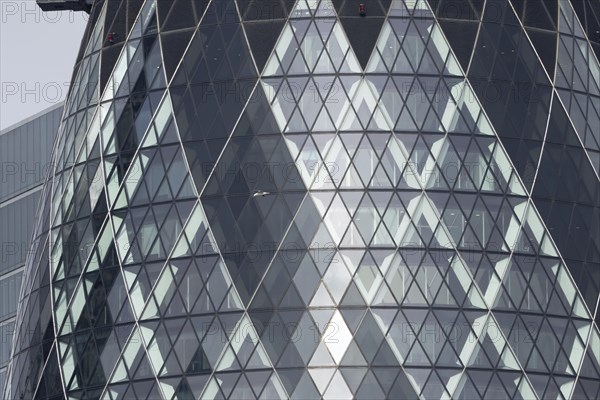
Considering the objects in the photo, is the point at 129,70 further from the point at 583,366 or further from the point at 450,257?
the point at 583,366

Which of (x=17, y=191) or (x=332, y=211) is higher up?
(x=332, y=211)

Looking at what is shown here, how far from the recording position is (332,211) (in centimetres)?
7638

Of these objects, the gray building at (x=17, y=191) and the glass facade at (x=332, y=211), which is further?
the gray building at (x=17, y=191)

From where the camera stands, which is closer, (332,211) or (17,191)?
(332,211)

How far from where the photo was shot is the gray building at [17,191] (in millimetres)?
102250

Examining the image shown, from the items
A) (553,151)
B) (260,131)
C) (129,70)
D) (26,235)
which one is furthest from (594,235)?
(26,235)

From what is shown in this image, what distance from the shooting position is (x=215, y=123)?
78.1 m

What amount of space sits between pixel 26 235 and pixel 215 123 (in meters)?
27.1

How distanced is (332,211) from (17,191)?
102ft

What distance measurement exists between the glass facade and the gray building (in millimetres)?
20656

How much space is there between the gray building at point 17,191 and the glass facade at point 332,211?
20.7m

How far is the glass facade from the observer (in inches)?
2960

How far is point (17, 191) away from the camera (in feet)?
340

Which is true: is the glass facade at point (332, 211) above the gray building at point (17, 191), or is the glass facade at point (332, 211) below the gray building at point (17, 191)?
above
